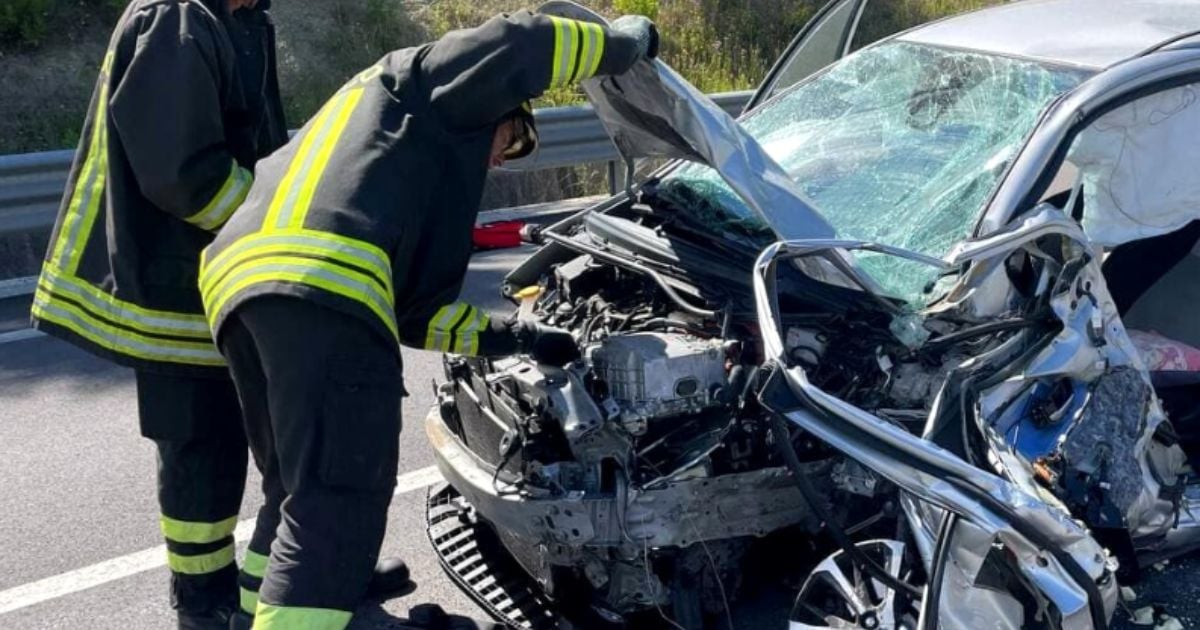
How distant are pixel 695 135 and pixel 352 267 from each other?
1.15m

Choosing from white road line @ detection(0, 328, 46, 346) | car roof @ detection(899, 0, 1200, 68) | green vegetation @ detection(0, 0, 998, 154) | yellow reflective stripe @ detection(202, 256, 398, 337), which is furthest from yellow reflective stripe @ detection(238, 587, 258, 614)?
green vegetation @ detection(0, 0, 998, 154)

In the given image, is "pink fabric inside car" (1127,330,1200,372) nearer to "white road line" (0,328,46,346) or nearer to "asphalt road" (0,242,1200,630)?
"asphalt road" (0,242,1200,630)

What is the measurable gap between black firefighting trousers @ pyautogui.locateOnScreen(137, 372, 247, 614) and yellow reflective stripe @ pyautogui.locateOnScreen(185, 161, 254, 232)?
1.41 ft

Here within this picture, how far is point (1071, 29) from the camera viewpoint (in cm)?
397

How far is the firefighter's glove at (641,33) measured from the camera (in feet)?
10.8

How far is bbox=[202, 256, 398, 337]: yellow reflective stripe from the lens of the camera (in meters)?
2.68

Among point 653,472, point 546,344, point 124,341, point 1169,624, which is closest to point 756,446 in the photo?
point 653,472

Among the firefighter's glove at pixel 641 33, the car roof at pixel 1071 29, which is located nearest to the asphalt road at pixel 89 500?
the firefighter's glove at pixel 641 33

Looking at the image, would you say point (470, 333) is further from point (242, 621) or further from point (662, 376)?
point (242, 621)

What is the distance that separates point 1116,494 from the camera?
3.09 m

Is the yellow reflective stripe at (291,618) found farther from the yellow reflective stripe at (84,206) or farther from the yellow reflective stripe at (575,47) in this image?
the yellow reflective stripe at (575,47)

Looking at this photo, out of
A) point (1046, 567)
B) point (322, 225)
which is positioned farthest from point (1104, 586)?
point (322, 225)

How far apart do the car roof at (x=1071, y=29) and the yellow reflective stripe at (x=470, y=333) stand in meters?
1.91

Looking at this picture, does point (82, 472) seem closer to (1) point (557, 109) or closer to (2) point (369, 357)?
(2) point (369, 357)
